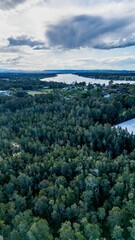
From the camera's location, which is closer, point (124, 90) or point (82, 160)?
point (82, 160)

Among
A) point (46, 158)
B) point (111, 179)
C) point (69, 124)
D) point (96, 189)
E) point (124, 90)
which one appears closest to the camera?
point (96, 189)

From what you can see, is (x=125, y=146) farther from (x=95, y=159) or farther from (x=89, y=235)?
(x=89, y=235)

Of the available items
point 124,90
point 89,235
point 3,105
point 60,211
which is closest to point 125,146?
point 60,211

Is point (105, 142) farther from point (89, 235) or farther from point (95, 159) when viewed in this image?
point (89, 235)

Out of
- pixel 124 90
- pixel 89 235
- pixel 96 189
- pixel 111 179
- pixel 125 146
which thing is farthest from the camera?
pixel 124 90

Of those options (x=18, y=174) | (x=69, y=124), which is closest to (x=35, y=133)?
(x=69, y=124)

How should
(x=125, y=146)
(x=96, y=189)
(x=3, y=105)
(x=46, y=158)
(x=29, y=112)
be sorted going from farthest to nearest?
(x=3, y=105), (x=29, y=112), (x=125, y=146), (x=46, y=158), (x=96, y=189)
